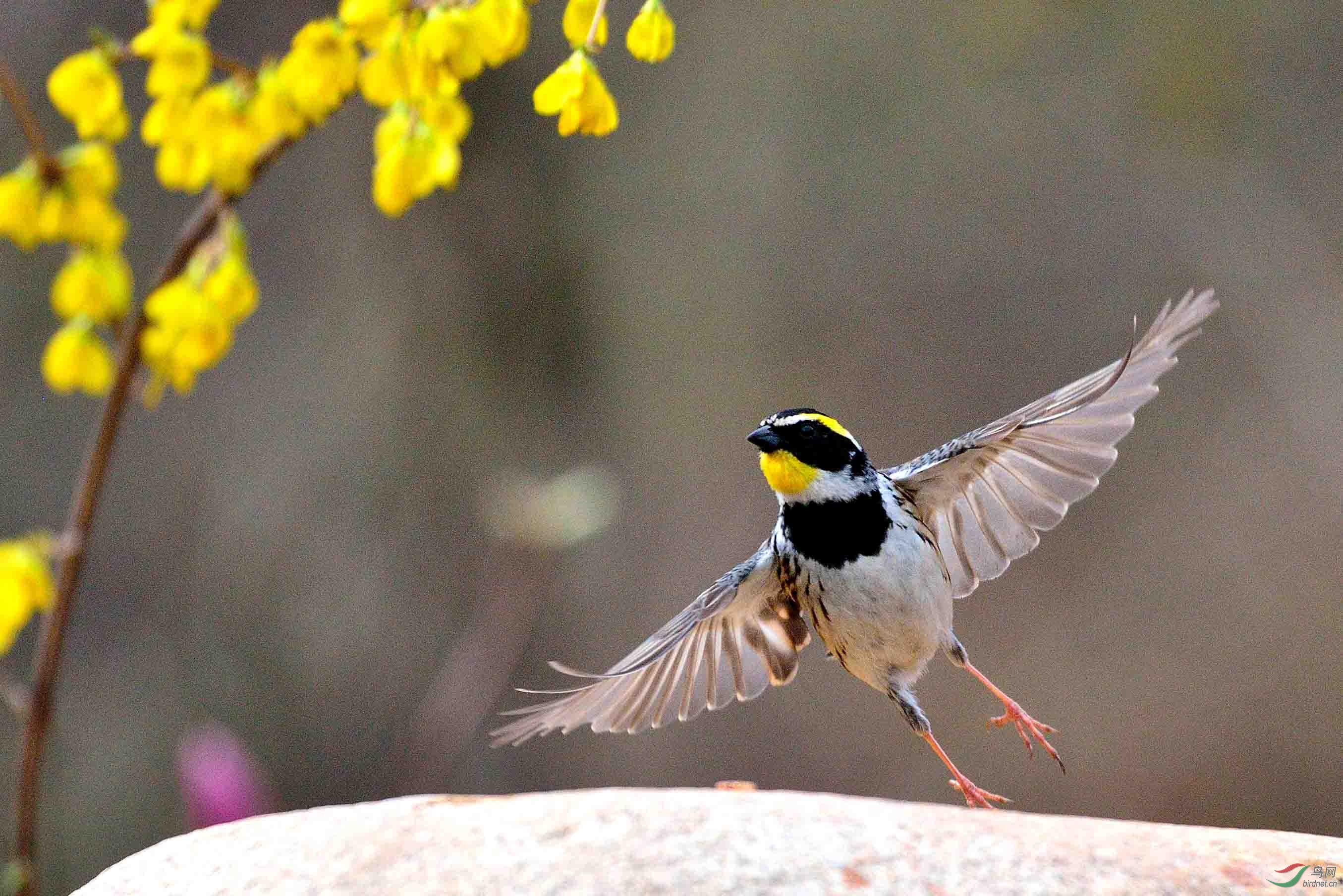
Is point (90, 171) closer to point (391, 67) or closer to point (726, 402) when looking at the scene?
point (391, 67)

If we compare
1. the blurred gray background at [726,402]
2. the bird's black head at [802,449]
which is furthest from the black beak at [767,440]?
the blurred gray background at [726,402]

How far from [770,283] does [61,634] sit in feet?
10.6

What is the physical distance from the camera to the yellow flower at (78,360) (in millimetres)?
2395

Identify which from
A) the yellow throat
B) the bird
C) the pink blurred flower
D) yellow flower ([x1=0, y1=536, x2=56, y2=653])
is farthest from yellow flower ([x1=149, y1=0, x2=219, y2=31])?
the pink blurred flower

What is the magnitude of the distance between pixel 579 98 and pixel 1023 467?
53.4 inches

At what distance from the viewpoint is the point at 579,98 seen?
1.90 meters

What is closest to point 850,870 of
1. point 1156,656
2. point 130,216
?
point 1156,656

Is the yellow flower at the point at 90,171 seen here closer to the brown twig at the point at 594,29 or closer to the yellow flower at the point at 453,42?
the yellow flower at the point at 453,42

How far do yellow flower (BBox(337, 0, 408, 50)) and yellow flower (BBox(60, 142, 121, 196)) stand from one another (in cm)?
51

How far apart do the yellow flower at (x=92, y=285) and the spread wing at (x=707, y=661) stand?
1027 millimetres

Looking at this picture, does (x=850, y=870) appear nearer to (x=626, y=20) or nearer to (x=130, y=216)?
(x=626, y=20)

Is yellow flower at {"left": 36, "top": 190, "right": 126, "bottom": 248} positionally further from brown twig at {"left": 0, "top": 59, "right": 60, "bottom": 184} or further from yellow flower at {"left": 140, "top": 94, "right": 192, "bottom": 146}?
yellow flower at {"left": 140, "top": 94, "right": 192, "bottom": 146}

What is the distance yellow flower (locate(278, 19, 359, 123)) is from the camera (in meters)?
1.98

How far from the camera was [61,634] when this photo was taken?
7.75ft
